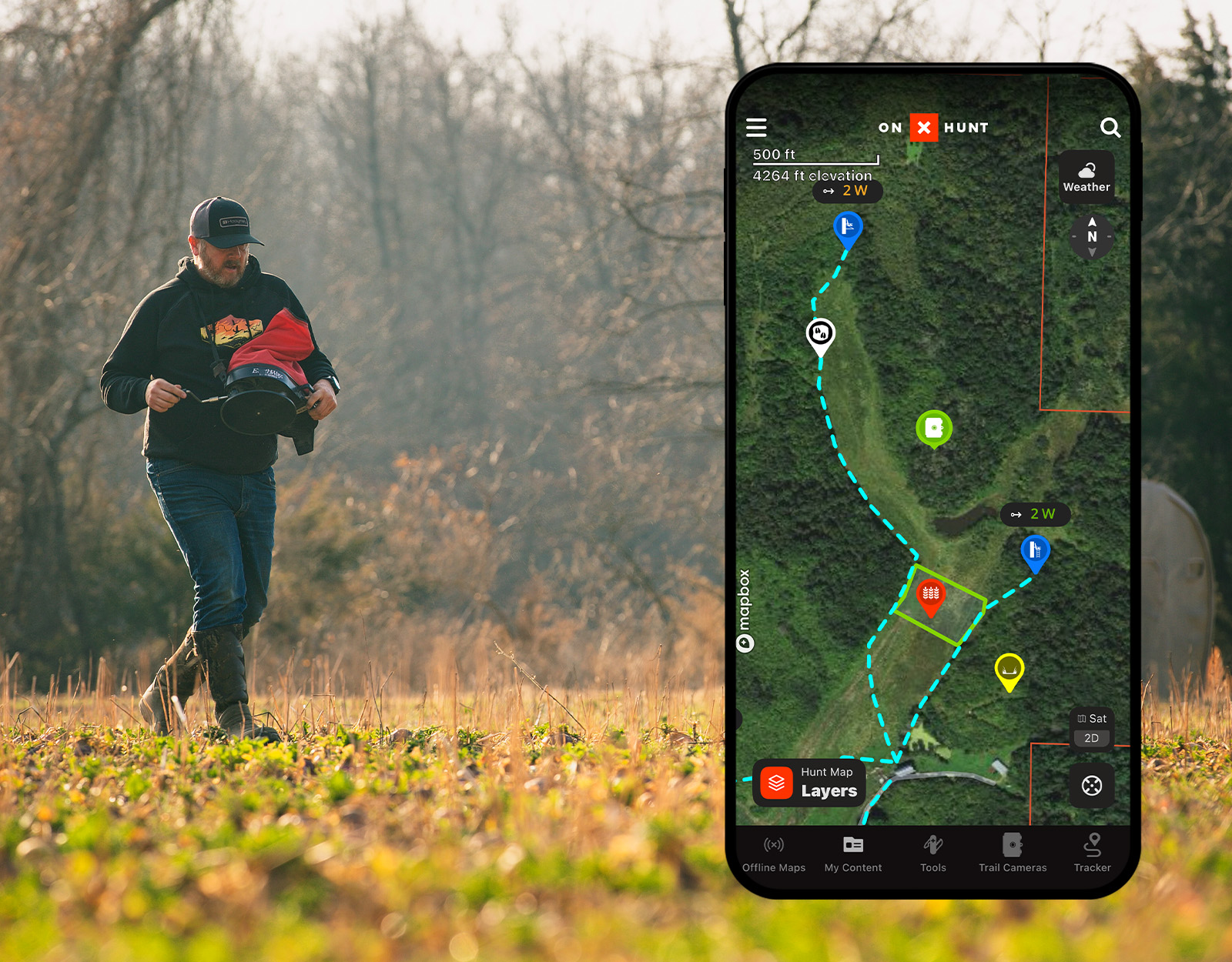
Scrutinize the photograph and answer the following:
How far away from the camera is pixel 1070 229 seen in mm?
2672

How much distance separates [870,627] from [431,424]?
97.4 feet

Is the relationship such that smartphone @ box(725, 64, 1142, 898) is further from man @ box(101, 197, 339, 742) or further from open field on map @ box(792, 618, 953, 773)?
man @ box(101, 197, 339, 742)

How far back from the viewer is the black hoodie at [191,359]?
462 cm

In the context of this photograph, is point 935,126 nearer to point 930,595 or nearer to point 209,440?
point 930,595

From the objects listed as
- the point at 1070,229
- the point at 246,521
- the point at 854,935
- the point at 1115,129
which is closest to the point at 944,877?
the point at 854,935

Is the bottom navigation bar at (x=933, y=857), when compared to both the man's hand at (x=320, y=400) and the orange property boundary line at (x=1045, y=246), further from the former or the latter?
the man's hand at (x=320, y=400)

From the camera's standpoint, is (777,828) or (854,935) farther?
(777,828)

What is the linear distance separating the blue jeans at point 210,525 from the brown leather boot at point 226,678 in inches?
2.1

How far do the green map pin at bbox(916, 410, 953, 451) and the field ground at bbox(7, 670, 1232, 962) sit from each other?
1057mm

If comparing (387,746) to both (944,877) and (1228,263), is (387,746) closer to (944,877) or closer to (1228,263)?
(944,877)

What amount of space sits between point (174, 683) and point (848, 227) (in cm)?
348

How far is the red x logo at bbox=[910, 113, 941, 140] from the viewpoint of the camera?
2.67 meters

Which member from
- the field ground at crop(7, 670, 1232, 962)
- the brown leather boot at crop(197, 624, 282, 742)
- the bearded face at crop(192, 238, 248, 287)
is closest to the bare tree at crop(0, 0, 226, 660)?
the bearded face at crop(192, 238, 248, 287)

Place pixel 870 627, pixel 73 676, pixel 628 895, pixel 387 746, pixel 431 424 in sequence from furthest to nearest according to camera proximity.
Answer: pixel 431 424, pixel 73 676, pixel 387 746, pixel 870 627, pixel 628 895
